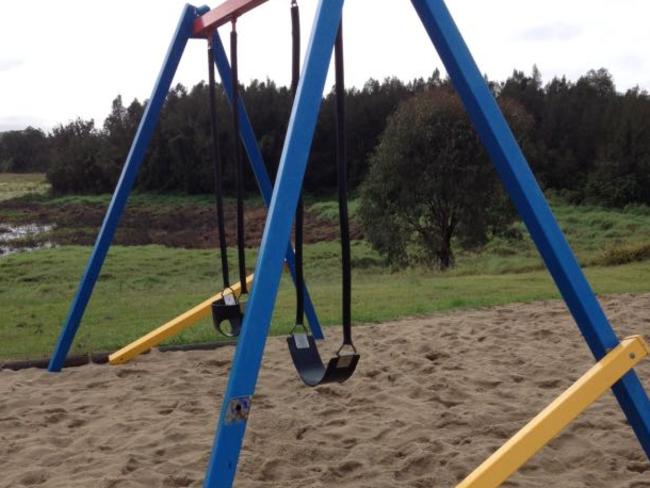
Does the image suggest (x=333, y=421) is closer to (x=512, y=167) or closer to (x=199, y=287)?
(x=512, y=167)

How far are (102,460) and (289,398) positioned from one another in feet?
4.13

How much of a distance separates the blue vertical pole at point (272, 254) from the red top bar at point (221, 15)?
1046 millimetres

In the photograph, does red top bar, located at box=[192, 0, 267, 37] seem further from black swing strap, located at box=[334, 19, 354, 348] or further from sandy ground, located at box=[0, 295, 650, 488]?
sandy ground, located at box=[0, 295, 650, 488]

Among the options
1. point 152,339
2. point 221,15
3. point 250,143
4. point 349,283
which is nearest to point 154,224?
point 152,339

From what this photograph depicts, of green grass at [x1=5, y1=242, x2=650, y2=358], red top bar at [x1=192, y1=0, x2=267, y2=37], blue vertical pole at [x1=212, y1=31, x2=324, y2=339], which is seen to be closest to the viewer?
red top bar at [x1=192, y1=0, x2=267, y2=37]

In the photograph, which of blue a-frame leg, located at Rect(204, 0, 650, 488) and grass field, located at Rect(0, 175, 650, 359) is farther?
grass field, located at Rect(0, 175, 650, 359)

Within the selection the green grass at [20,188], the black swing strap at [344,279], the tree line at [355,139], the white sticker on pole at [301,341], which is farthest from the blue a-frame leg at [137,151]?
the green grass at [20,188]

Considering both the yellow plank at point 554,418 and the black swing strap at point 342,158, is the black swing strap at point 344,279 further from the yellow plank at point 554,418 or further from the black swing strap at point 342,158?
the yellow plank at point 554,418

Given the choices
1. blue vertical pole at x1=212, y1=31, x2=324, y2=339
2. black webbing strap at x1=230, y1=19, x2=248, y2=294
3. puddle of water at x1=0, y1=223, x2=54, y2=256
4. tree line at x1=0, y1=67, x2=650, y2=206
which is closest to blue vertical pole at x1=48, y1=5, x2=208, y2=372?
blue vertical pole at x1=212, y1=31, x2=324, y2=339

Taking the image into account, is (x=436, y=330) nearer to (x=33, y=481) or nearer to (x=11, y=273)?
(x=33, y=481)

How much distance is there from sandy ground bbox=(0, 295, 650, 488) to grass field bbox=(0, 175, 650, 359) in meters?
1.25

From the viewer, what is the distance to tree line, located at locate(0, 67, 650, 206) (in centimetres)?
3008

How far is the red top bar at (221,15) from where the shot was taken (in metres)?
3.43

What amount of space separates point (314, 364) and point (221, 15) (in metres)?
2.08
